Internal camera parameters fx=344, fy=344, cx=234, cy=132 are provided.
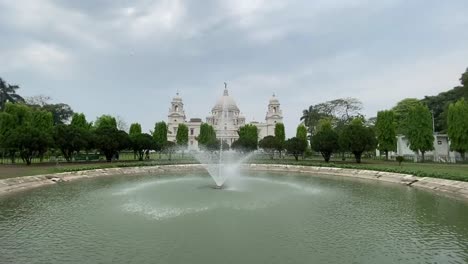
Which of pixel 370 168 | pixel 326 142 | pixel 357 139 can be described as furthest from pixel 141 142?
pixel 370 168

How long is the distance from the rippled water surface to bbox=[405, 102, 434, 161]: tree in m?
30.3

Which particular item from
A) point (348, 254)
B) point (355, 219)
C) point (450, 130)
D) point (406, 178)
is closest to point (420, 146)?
point (450, 130)

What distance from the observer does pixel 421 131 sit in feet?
154

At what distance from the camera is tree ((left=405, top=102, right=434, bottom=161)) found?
154 ft

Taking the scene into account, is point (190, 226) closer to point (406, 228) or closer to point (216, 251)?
point (216, 251)

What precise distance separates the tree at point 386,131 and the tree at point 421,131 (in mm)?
2822

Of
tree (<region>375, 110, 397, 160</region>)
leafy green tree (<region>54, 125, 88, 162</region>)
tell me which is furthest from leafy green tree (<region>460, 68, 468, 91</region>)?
leafy green tree (<region>54, 125, 88, 162</region>)

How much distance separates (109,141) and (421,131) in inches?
1662

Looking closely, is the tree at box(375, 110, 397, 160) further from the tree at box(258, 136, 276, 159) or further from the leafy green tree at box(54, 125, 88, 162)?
the leafy green tree at box(54, 125, 88, 162)

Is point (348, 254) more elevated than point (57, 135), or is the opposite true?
point (57, 135)

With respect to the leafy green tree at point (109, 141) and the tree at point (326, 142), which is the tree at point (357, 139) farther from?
the leafy green tree at point (109, 141)

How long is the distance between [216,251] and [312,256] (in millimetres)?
2636

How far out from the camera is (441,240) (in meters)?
10.9

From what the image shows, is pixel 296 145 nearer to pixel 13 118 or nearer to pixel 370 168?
pixel 370 168
